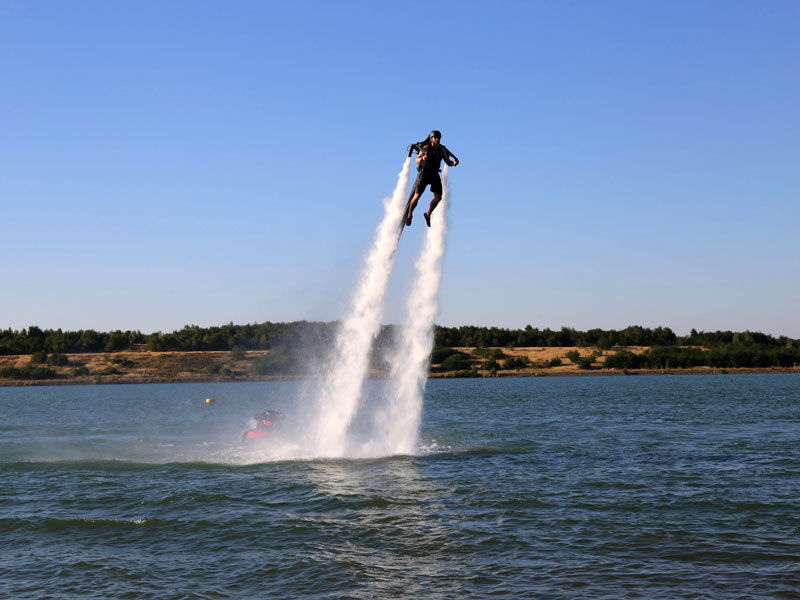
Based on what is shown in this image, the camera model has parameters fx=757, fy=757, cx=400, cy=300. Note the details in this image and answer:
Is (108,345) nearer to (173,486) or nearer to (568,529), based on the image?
(173,486)

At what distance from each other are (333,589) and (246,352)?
568 ft

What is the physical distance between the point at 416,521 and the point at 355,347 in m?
13.2

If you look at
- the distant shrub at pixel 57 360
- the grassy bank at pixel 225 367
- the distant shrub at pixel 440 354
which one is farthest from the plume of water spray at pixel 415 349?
the distant shrub at pixel 57 360

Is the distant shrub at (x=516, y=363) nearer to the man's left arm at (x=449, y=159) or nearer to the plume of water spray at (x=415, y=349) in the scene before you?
the plume of water spray at (x=415, y=349)

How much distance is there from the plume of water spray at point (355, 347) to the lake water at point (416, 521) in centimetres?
294

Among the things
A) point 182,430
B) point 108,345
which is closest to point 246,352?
point 108,345

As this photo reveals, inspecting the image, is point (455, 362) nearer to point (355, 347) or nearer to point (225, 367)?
point (225, 367)

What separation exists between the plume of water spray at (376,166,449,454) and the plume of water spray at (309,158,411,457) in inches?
74.0

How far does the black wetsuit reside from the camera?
23688 millimetres

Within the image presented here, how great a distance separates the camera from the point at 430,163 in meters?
23.8

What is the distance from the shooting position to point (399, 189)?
29.9 meters

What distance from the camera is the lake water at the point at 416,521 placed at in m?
16.7

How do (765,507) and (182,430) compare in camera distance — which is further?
(182,430)

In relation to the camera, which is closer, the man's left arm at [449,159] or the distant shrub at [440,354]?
the man's left arm at [449,159]
